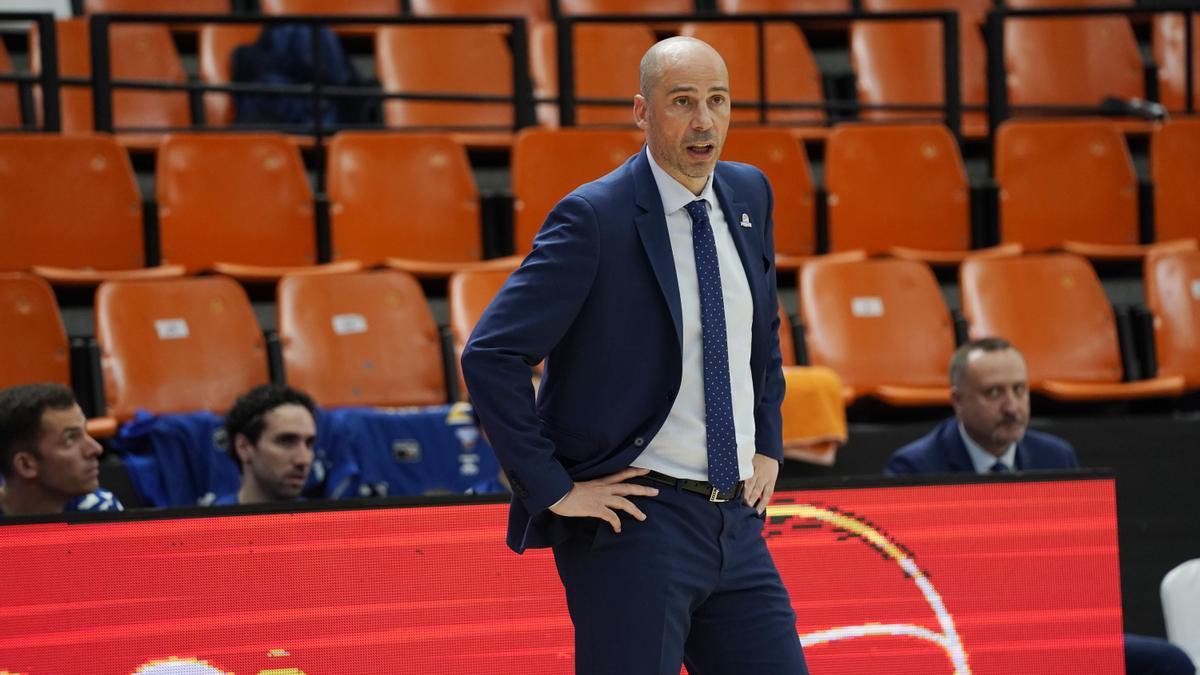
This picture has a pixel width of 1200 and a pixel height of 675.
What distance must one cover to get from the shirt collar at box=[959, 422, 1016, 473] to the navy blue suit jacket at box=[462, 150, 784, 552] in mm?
2233

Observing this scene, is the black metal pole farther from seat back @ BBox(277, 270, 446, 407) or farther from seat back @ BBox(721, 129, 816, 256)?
seat back @ BBox(721, 129, 816, 256)

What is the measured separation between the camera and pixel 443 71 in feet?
22.8

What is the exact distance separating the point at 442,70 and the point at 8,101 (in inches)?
74.9

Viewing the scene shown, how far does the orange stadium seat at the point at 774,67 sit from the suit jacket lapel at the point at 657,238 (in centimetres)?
473

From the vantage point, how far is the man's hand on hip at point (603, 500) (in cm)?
218

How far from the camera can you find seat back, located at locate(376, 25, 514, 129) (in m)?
6.90

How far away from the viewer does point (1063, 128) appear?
20.2ft

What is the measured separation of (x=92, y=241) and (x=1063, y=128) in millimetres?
3788

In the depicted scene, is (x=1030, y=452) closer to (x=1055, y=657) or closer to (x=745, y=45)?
(x=1055, y=657)

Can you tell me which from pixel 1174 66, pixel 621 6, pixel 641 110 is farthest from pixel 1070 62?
pixel 641 110

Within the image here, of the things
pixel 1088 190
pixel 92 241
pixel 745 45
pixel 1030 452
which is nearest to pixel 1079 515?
pixel 1030 452

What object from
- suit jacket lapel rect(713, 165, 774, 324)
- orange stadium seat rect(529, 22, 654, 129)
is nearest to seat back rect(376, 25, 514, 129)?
orange stadium seat rect(529, 22, 654, 129)

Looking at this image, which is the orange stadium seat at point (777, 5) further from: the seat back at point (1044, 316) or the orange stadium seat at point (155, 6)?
the seat back at point (1044, 316)

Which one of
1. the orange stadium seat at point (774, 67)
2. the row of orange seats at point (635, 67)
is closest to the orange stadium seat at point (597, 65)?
the row of orange seats at point (635, 67)
